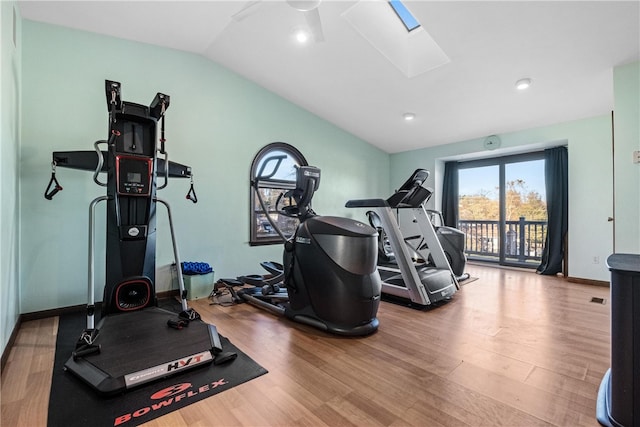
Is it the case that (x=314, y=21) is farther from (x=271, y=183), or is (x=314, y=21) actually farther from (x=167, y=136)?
(x=271, y=183)

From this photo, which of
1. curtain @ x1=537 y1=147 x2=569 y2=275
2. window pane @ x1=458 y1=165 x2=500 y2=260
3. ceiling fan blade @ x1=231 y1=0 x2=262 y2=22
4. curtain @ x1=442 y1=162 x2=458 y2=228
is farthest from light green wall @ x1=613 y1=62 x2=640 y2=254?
ceiling fan blade @ x1=231 y1=0 x2=262 y2=22

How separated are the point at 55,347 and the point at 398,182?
6025 millimetres

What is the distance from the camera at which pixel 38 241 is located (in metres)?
2.77

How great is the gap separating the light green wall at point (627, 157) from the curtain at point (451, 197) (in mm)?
3006

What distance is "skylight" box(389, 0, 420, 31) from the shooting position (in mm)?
3380

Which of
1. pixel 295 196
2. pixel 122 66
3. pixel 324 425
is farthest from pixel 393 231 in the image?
pixel 122 66

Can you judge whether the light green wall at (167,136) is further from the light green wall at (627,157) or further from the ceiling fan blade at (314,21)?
the light green wall at (627,157)

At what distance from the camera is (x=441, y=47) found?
128 inches

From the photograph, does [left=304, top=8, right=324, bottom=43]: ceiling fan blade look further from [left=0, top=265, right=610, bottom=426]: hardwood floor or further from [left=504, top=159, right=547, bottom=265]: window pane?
[left=504, top=159, right=547, bottom=265]: window pane

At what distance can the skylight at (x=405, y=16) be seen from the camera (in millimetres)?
3380

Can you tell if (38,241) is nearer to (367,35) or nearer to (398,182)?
(367,35)

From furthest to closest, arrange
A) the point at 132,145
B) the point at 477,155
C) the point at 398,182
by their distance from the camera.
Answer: the point at 398,182, the point at 477,155, the point at 132,145

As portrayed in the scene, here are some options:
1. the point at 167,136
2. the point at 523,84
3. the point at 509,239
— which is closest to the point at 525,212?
the point at 509,239

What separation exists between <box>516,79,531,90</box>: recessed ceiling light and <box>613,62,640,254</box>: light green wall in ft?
2.62
